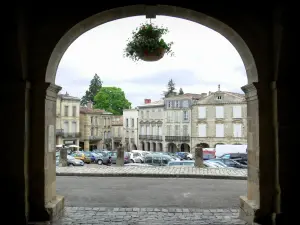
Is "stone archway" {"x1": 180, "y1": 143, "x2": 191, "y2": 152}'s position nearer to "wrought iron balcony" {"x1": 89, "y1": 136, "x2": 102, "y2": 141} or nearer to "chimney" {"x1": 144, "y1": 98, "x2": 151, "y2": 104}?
"chimney" {"x1": 144, "y1": 98, "x2": 151, "y2": 104}

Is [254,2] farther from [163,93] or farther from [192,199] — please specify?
[163,93]

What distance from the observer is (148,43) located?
520 cm

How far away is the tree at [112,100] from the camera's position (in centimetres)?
5069

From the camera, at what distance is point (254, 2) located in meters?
4.70

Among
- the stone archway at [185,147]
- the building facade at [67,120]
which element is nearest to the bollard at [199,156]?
the stone archway at [185,147]

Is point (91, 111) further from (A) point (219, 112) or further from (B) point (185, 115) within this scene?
(A) point (219, 112)

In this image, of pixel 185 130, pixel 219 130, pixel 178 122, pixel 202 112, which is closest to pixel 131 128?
pixel 178 122

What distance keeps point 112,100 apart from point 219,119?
763 inches

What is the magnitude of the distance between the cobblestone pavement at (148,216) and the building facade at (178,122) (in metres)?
35.6

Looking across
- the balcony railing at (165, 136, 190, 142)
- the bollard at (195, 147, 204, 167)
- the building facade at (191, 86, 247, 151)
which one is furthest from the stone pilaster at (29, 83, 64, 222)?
the balcony railing at (165, 136, 190, 142)

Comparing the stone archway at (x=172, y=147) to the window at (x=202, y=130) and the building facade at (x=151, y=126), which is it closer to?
the building facade at (x=151, y=126)
